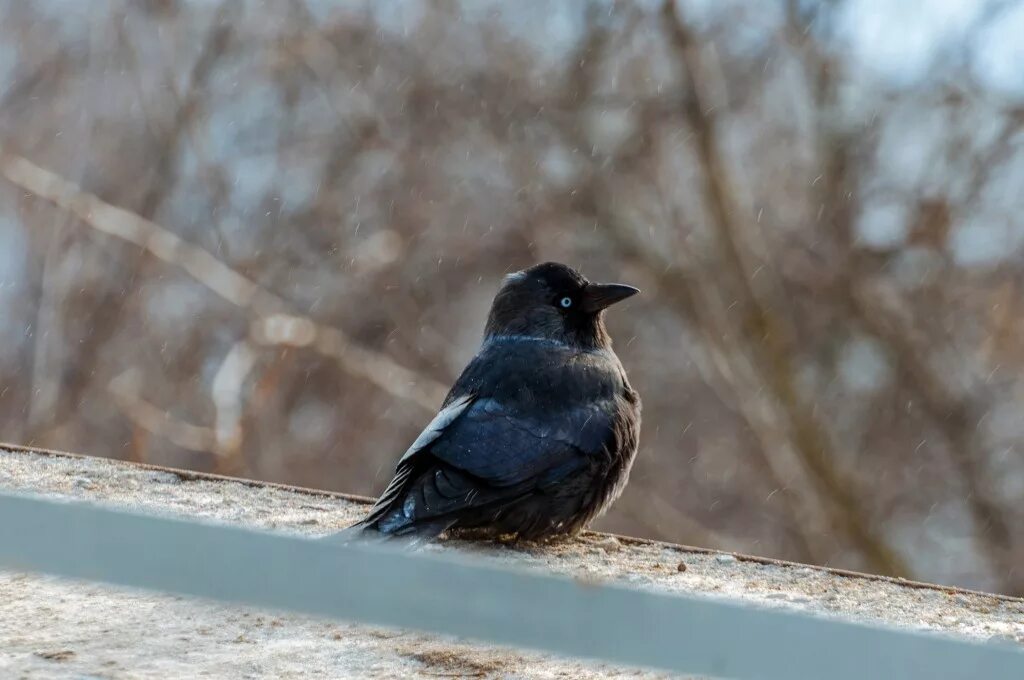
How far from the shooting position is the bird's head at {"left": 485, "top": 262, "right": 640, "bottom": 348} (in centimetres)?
529

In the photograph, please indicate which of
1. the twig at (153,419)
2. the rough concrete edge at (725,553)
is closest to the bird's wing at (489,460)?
the rough concrete edge at (725,553)

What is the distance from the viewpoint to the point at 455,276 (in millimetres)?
13062

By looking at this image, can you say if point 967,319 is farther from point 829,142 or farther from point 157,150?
point 157,150

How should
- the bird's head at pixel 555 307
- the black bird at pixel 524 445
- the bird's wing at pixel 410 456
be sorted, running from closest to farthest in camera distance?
the bird's wing at pixel 410 456, the black bird at pixel 524 445, the bird's head at pixel 555 307

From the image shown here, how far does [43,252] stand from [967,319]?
→ 8754 mm

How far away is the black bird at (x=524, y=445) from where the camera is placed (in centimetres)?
422

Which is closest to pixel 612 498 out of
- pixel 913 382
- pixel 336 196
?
pixel 913 382

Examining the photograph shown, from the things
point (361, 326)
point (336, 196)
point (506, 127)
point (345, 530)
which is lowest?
point (345, 530)

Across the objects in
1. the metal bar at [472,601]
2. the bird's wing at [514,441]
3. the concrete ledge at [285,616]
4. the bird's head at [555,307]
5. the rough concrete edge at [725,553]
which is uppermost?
the bird's head at [555,307]

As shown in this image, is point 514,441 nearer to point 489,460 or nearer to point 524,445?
point 524,445

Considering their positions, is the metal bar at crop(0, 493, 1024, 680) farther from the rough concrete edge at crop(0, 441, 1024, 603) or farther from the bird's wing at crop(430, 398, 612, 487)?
the bird's wing at crop(430, 398, 612, 487)

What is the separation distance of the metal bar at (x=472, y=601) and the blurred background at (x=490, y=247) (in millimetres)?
10309

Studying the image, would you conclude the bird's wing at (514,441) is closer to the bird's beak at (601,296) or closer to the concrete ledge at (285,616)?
the concrete ledge at (285,616)

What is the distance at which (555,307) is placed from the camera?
5.33 m
